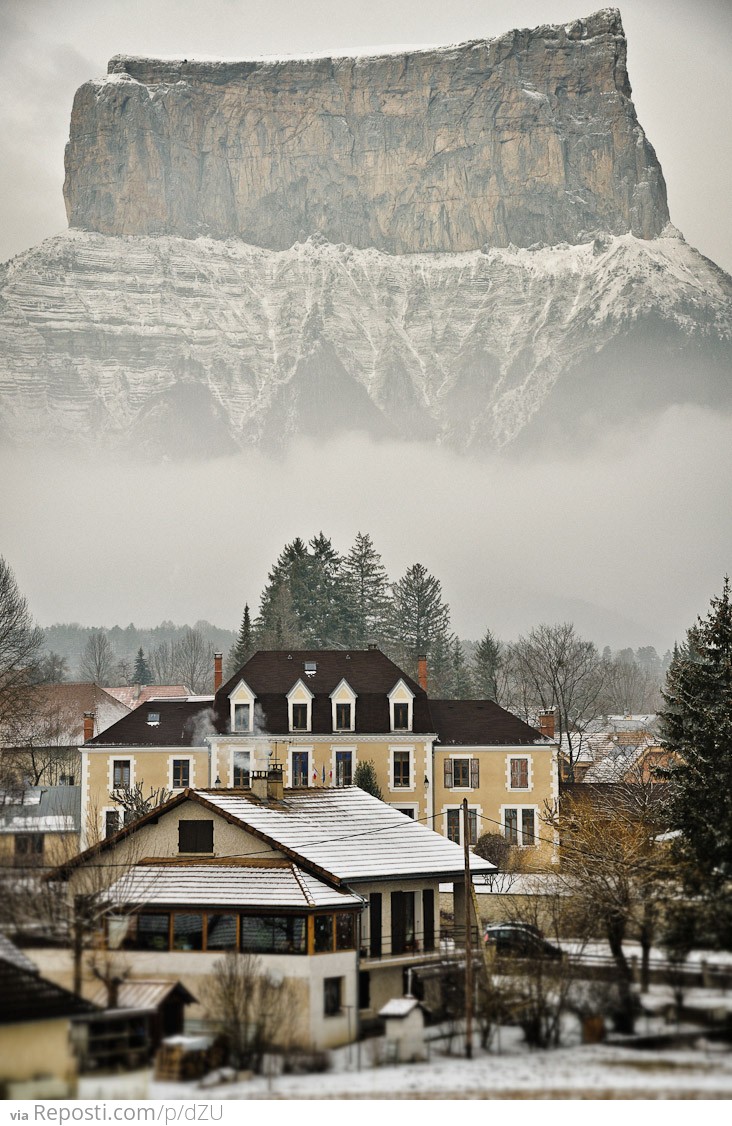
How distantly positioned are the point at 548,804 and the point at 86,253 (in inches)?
5326

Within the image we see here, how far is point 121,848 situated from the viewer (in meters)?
20.2

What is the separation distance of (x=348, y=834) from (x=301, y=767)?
58.1 ft

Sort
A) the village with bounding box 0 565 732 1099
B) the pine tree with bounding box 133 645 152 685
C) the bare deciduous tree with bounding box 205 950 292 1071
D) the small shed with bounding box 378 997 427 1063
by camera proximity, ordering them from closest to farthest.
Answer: the village with bounding box 0 565 732 1099, the bare deciduous tree with bounding box 205 950 292 1071, the small shed with bounding box 378 997 427 1063, the pine tree with bounding box 133 645 152 685

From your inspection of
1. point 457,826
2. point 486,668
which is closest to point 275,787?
point 457,826

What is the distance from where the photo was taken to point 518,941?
20.9 meters

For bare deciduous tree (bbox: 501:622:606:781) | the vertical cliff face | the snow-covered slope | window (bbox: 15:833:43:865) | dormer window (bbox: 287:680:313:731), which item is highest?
the vertical cliff face

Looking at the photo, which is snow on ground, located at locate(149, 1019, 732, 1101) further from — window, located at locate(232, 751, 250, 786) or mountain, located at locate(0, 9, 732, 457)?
mountain, located at locate(0, 9, 732, 457)

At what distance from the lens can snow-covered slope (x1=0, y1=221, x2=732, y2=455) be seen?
490ft

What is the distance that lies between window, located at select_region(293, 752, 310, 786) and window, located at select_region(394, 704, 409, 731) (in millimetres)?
2755

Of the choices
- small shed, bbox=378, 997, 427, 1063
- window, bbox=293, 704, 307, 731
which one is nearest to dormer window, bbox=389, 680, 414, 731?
window, bbox=293, 704, 307, 731

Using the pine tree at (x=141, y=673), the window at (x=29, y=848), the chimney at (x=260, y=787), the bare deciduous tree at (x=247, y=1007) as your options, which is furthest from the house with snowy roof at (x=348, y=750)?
the pine tree at (x=141, y=673)

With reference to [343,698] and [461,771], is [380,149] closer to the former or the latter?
[343,698]

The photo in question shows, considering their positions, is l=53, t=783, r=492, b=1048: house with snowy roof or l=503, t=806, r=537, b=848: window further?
l=503, t=806, r=537, b=848: window

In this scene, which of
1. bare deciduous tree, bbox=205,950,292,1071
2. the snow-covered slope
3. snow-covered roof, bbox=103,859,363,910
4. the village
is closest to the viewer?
the village
